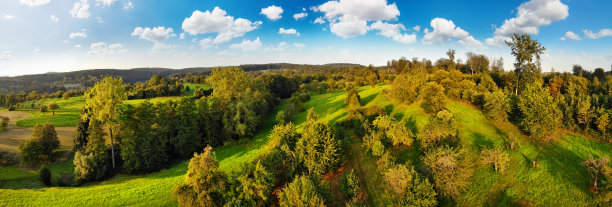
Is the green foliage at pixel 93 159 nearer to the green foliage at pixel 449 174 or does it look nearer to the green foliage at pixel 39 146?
the green foliage at pixel 39 146

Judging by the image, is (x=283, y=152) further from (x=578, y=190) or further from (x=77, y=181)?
(x=578, y=190)

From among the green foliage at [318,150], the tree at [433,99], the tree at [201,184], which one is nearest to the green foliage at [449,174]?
the green foliage at [318,150]

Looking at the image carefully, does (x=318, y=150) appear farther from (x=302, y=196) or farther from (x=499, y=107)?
(x=499, y=107)

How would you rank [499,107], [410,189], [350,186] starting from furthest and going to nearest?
[499,107]
[350,186]
[410,189]

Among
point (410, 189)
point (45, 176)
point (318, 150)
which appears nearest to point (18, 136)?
point (45, 176)

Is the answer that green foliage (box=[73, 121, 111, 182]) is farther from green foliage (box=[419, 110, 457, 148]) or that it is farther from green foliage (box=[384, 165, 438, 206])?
green foliage (box=[419, 110, 457, 148])

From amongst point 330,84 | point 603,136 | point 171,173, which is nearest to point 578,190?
point 603,136
